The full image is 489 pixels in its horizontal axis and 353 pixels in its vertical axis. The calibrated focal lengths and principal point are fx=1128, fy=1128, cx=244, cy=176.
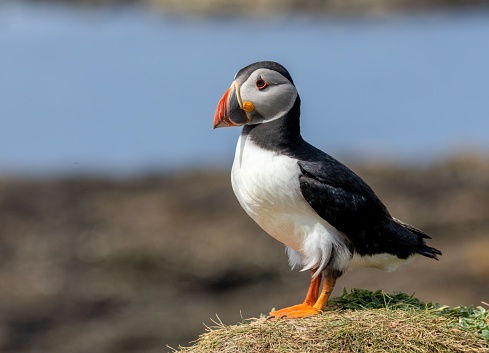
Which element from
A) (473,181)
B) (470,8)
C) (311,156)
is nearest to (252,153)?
(311,156)

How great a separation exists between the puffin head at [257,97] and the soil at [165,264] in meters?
12.4

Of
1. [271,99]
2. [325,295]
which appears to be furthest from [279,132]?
[325,295]

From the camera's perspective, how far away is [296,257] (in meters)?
10.2

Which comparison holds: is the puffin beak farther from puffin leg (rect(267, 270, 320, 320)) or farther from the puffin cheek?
puffin leg (rect(267, 270, 320, 320))

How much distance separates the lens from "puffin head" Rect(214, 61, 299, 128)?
978 cm

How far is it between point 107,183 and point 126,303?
6.71 metres

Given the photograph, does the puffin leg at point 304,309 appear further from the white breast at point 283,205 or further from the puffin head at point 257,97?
the puffin head at point 257,97

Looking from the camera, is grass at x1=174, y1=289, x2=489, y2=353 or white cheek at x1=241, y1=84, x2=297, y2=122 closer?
grass at x1=174, y1=289, x2=489, y2=353

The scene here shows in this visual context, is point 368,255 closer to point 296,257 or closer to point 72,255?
point 296,257

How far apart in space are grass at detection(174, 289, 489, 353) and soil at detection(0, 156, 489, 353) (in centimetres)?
1245

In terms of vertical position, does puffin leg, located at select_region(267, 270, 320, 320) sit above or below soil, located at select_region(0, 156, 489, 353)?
above

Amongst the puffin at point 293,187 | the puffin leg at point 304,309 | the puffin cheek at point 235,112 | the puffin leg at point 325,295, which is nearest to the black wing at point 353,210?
the puffin at point 293,187

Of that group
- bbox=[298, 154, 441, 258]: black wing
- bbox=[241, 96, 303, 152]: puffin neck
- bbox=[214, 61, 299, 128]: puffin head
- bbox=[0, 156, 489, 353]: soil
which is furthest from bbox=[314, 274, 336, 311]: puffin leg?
bbox=[0, 156, 489, 353]: soil

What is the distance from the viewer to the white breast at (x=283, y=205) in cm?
955
